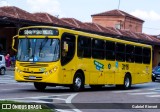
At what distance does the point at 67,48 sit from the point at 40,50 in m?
1.18

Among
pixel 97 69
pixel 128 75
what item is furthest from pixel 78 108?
pixel 128 75

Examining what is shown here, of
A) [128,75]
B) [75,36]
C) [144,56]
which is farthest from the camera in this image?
[144,56]

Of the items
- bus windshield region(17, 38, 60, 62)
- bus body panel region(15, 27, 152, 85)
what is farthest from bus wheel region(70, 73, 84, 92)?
bus windshield region(17, 38, 60, 62)

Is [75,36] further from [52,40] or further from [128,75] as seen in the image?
[128,75]

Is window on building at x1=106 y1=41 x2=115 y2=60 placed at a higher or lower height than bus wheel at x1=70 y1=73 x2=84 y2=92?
higher

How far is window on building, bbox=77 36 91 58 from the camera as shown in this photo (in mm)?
21641

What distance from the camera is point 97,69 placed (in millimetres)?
23453

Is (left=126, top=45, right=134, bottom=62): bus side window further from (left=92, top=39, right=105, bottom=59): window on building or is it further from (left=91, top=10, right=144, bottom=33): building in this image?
(left=91, top=10, right=144, bottom=33): building

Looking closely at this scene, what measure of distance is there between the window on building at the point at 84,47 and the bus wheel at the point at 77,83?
0.96 m

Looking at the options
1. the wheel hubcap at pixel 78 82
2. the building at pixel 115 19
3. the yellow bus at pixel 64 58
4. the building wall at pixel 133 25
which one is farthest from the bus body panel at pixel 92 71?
the building wall at pixel 133 25

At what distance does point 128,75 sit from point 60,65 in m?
8.22

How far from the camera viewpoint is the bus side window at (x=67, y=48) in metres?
20.2

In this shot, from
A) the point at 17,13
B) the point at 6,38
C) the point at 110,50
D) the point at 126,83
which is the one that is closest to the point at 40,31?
the point at 110,50

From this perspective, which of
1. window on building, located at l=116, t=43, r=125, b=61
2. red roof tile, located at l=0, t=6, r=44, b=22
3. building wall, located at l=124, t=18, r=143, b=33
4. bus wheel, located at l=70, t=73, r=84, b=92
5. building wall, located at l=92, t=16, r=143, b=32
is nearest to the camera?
bus wheel, located at l=70, t=73, r=84, b=92
